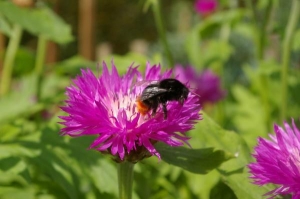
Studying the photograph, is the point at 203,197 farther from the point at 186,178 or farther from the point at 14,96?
the point at 14,96

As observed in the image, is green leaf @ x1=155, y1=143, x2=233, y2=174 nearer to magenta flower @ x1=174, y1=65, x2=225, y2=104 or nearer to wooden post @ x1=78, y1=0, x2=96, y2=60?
magenta flower @ x1=174, y1=65, x2=225, y2=104

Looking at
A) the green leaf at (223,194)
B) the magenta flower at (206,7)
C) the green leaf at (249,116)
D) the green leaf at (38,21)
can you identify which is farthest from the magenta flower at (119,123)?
the magenta flower at (206,7)

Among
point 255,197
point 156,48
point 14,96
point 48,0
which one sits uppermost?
point 156,48

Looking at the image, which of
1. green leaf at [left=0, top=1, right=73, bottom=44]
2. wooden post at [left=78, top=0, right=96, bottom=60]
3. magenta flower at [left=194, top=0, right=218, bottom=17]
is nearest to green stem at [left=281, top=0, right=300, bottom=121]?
green leaf at [left=0, top=1, right=73, bottom=44]

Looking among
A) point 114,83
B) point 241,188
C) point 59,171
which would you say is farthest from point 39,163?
point 241,188

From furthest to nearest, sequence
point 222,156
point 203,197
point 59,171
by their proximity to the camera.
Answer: point 203,197 → point 59,171 → point 222,156

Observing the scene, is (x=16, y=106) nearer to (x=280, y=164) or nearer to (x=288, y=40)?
(x=288, y=40)
